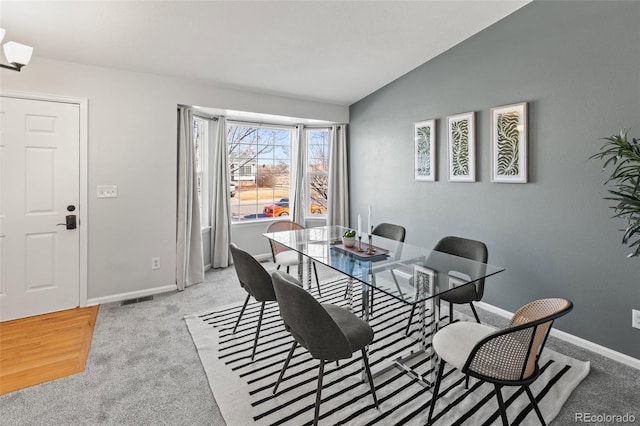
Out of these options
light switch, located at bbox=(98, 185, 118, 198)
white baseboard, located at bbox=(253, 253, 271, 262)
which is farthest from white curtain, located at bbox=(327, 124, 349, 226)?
light switch, located at bbox=(98, 185, 118, 198)

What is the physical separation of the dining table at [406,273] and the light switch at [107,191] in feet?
6.27

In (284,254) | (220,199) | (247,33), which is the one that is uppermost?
(247,33)

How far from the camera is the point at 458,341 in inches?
67.6

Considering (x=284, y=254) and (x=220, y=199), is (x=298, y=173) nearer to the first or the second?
(x=220, y=199)

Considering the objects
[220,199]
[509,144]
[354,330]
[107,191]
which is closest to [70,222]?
[107,191]

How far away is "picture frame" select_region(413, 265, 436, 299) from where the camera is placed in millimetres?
1813

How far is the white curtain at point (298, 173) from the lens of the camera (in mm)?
5152

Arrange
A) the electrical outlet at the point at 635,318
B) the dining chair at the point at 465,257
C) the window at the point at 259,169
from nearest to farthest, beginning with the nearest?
the electrical outlet at the point at 635,318 < the dining chair at the point at 465,257 < the window at the point at 259,169

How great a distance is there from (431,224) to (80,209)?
369 centimetres

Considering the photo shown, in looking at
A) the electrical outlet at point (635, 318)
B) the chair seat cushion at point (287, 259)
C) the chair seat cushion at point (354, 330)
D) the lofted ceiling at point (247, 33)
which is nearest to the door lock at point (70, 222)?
the lofted ceiling at point (247, 33)

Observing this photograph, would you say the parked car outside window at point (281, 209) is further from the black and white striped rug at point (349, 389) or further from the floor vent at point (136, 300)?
the black and white striped rug at point (349, 389)

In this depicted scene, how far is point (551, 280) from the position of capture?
272 centimetres

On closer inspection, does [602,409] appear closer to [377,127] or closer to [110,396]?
[110,396]

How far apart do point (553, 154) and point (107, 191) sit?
13.5 ft
